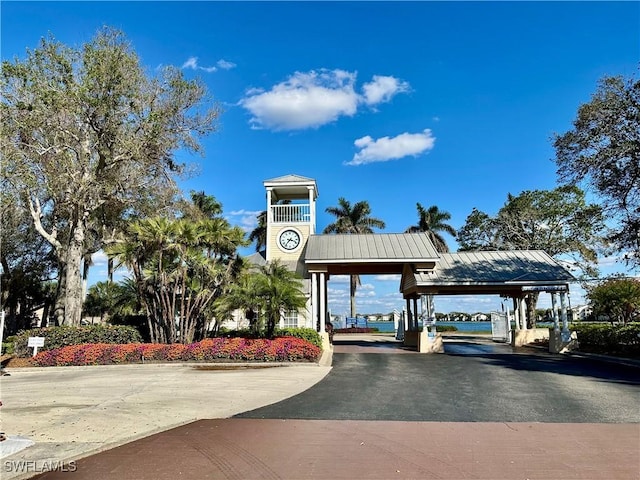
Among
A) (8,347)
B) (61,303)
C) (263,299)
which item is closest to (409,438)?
(263,299)

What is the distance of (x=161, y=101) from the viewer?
760 inches

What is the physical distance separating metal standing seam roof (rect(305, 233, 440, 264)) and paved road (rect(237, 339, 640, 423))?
5.30m

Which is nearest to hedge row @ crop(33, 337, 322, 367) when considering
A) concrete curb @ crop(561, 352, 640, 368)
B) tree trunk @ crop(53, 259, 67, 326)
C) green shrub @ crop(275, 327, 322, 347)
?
green shrub @ crop(275, 327, 322, 347)

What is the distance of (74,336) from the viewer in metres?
15.9

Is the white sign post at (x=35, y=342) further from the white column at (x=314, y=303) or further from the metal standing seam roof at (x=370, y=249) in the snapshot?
the metal standing seam roof at (x=370, y=249)

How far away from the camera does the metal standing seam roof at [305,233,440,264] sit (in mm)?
18922

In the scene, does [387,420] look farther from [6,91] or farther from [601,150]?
[6,91]

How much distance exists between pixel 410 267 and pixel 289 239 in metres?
6.42

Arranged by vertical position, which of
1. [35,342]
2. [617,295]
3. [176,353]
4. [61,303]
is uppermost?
[617,295]

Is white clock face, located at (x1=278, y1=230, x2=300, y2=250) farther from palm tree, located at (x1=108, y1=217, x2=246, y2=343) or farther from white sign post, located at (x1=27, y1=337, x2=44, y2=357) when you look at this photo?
white sign post, located at (x1=27, y1=337, x2=44, y2=357)

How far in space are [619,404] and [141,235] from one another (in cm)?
1503

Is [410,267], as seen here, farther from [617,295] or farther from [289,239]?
[617,295]

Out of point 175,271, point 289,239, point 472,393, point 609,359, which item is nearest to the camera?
point 472,393

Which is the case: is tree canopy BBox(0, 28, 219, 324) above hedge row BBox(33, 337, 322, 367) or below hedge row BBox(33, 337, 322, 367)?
above
